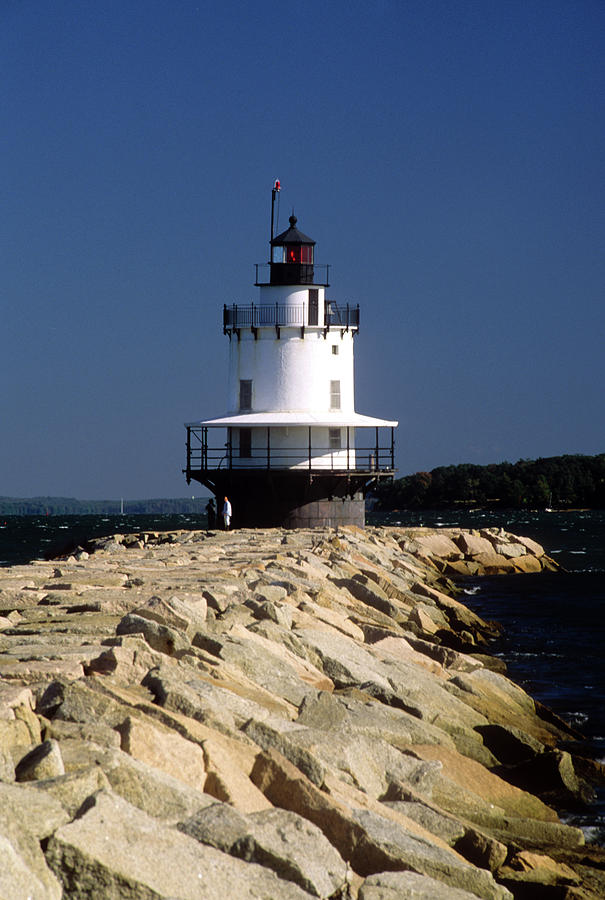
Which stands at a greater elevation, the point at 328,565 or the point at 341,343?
the point at 341,343

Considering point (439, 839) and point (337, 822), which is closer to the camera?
point (337, 822)

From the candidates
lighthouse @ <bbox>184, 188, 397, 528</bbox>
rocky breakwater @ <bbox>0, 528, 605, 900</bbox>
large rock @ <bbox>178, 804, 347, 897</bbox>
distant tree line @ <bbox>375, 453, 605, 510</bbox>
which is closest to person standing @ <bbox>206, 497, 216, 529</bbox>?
lighthouse @ <bbox>184, 188, 397, 528</bbox>

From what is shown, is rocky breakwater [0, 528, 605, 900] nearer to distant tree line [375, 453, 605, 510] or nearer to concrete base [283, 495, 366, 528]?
concrete base [283, 495, 366, 528]

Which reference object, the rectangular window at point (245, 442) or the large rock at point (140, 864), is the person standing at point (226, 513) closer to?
the rectangular window at point (245, 442)

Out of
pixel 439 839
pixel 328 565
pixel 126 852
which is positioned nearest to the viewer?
pixel 126 852

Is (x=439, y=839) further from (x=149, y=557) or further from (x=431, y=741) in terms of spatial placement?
(x=149, y=557)

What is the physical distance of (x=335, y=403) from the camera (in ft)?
106

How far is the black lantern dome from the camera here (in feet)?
108

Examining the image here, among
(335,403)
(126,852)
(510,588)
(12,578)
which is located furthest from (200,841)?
(335,403)

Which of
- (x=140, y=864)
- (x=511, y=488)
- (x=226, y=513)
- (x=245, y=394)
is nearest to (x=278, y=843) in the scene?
(x=140, y=864)

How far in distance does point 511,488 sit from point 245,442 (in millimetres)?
85453

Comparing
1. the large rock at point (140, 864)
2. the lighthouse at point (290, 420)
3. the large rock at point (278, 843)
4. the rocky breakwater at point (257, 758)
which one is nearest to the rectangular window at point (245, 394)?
the lighthouse at point (290, 420)

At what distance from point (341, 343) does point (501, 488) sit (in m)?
86.2

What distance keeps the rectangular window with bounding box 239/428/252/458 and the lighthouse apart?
0.03 m
